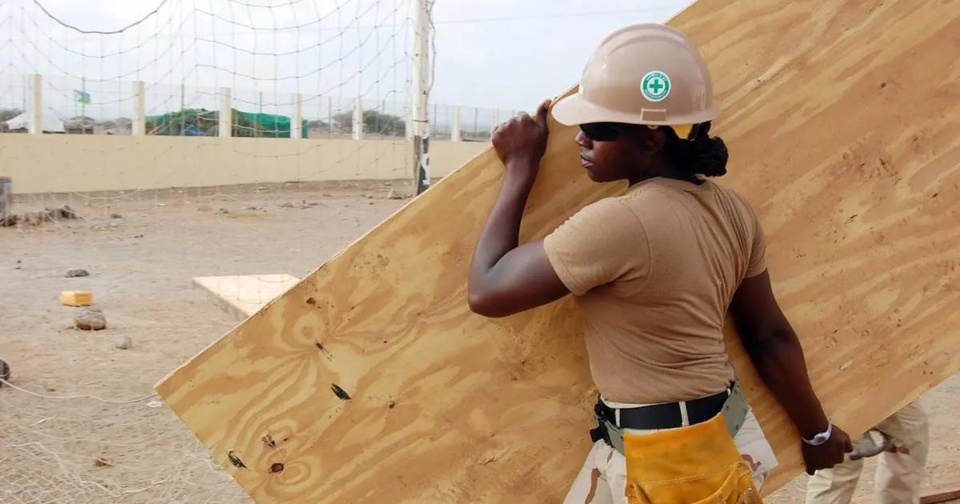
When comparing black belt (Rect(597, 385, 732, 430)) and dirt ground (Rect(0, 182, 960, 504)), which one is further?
dirt ground (Rect(0, 182, 960, 504))

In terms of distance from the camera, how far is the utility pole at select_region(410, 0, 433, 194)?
33.0 feet

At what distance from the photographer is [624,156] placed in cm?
186

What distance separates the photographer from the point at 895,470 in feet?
12.7

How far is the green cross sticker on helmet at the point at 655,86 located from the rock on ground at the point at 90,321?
7116mm

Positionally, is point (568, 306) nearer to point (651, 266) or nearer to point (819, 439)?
point (651, 266)

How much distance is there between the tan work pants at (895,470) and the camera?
12.2 feet

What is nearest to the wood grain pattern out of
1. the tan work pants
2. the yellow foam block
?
the tan work pants

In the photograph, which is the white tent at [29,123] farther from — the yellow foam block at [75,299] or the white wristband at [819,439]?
the white wristband at [819,439]

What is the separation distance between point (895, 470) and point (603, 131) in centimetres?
274

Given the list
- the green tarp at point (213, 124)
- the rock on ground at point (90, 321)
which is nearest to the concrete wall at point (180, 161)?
the green tarp at point (213, 124)

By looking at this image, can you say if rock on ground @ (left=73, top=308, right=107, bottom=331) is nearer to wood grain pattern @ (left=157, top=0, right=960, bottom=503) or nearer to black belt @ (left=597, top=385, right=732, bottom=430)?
wood grain pattern @ (left=157, top=0, right=960, bottom=503)

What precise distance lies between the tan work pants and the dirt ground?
607 mm

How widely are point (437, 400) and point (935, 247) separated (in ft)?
4.41

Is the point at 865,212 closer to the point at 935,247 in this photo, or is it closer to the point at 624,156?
the point at 935,247
